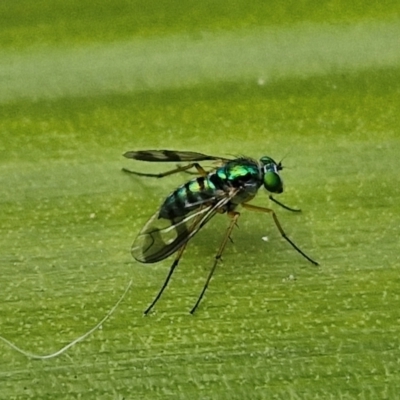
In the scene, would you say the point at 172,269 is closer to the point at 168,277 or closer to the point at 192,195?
the point at 168,277

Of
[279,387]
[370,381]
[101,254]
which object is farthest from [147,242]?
[370,381]

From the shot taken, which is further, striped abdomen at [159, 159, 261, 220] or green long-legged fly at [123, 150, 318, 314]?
striped abdomen at [159, 159, 261, 220]

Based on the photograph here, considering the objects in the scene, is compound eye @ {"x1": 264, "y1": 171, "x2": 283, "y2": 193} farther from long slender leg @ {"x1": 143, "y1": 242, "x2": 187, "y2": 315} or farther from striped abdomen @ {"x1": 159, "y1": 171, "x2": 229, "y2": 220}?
long slender leg @ {"x1": 143, "y1": 242, "x2": 187, "y2": 315}

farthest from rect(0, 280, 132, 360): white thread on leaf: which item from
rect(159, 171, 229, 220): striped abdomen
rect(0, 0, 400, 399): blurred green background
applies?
rect(159, 171, 229, 220): striped abdomen

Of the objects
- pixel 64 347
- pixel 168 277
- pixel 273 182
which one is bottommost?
pixel 64 347

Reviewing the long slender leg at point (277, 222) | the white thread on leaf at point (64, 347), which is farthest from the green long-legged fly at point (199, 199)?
the white thread on leaf at point (64, 347)

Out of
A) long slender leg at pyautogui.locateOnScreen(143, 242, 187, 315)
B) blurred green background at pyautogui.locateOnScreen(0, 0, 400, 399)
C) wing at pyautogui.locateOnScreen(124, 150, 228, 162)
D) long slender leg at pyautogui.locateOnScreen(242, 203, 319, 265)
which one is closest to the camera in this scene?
blurred green background at pyautogui.locateOnScreen(0, 0, 400, 399)

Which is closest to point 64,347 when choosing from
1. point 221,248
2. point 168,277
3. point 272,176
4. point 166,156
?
point 168,277
